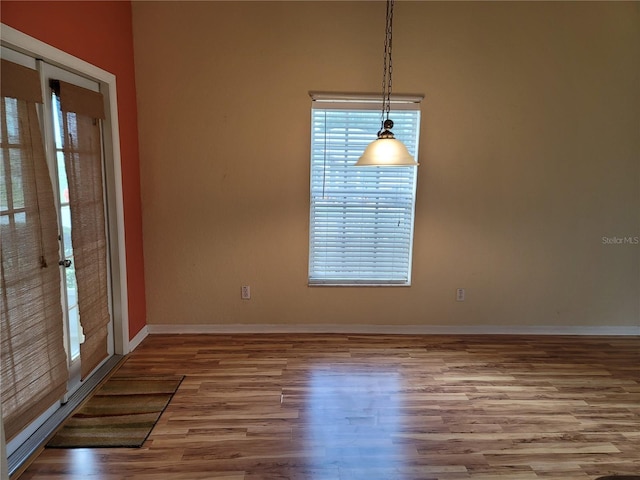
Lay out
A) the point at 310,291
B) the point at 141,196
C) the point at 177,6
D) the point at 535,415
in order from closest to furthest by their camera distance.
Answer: the point at 535,415, the point at 177,6, the point at 141,196, the point at 310,291

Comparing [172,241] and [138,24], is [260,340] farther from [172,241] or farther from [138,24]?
[138,24]

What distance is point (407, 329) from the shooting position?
12.9 ft

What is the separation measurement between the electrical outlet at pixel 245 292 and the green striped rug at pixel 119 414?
0.99 meters

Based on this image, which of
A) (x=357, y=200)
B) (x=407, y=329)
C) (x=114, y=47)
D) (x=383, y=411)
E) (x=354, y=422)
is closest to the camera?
(x=354, y=422)

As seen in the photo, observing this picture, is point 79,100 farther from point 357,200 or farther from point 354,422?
point 354,422

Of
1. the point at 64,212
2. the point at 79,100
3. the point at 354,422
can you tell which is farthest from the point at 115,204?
the point at 354,422

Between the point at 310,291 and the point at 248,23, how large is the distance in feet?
7.89

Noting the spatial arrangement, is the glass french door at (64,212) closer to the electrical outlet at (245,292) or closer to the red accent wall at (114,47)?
the red accent wall at (114,47)

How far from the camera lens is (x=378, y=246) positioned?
3.83 metres

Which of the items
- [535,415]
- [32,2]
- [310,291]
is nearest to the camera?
[32,2]

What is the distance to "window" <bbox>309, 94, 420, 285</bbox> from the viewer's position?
361 cm

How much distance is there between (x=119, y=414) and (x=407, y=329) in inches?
99.1

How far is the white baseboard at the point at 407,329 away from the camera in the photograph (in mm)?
3859

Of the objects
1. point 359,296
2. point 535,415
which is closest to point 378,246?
point 359,296
